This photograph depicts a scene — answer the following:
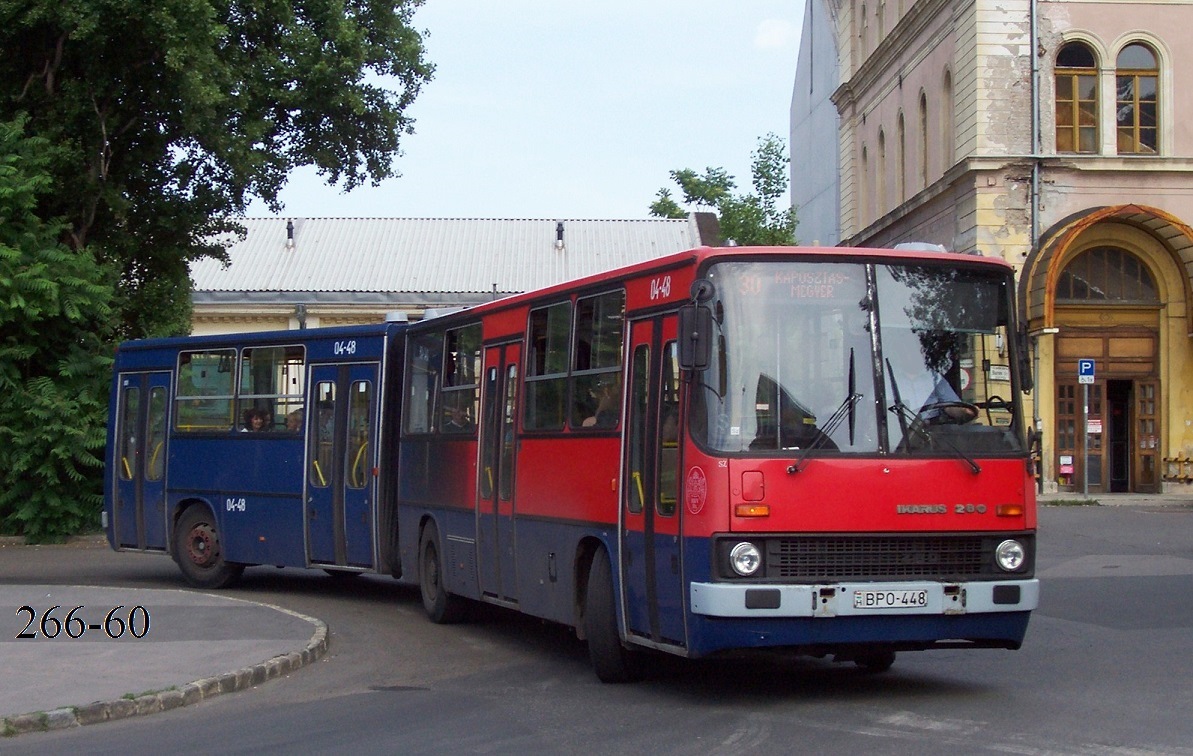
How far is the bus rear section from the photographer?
16500 millimetres

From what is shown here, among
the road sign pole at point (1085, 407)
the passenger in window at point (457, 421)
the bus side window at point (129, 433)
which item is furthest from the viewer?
the road sign pole at point (1085, 407)

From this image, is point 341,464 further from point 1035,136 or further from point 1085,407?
point 1035,136

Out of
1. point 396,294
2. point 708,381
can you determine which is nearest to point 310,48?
point 708,381

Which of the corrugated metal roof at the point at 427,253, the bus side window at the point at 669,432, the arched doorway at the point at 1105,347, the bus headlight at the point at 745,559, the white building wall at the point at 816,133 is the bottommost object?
the bus headlight at the point at 745,559

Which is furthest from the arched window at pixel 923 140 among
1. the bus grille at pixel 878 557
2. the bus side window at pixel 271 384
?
the bus grille at pixel 878 557

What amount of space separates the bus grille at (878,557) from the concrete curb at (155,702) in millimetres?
3905

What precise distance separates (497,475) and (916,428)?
4365mm

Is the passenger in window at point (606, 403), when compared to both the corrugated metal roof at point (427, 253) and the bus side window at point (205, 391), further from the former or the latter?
the corrugated metal roof at point (427, 253)

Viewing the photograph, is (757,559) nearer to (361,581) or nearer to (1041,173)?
(361,581)

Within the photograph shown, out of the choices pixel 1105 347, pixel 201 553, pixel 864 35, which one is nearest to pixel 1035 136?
pixel 1105 347

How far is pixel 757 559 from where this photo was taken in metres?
9.27

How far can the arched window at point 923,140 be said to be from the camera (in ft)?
135

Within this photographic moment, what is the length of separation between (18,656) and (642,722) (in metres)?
5.15

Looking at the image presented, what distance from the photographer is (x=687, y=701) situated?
32.7ft
